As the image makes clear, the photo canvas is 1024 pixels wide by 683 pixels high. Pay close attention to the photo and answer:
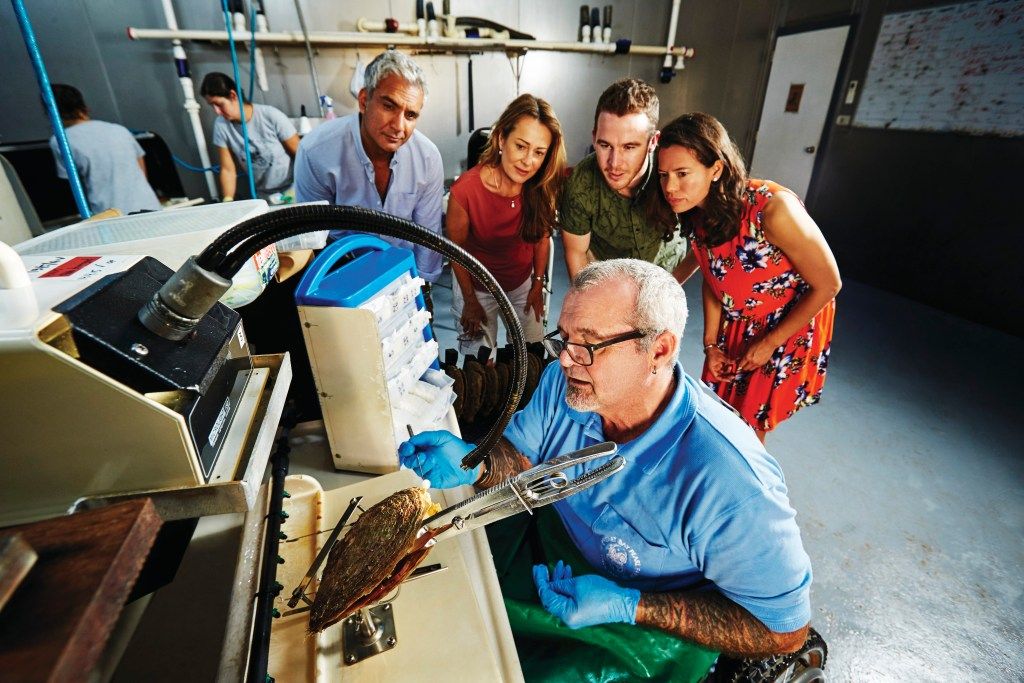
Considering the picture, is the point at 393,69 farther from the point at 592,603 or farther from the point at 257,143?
the point at 257,143

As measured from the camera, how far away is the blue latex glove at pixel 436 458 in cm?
114

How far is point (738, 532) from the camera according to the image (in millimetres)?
887

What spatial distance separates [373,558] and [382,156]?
1983 millimetres

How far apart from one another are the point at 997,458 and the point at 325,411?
308cm

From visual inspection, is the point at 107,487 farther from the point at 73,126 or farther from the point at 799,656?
the point at 73,126

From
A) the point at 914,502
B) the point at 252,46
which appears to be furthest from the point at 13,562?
the point at 252,46

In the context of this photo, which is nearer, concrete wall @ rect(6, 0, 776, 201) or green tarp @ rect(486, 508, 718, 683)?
green tarp @ rect(486, 508, 718, 683)

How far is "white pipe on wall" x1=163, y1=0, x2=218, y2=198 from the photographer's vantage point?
3615 mm

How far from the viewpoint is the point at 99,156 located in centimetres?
278

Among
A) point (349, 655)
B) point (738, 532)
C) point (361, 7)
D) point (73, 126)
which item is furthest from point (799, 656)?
point (361, 7)

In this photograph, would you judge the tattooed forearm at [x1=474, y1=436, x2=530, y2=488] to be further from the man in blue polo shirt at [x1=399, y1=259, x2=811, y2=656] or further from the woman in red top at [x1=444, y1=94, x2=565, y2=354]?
the woman in red top at [x1=444, y1=94, x2=565, y2=354]

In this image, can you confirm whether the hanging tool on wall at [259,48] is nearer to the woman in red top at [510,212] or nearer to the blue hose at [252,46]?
the blue hose at [252,46]

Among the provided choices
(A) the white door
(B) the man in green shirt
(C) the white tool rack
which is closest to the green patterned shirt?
(B) the man in green shirt

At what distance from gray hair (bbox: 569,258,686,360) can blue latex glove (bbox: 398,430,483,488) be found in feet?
1.62
